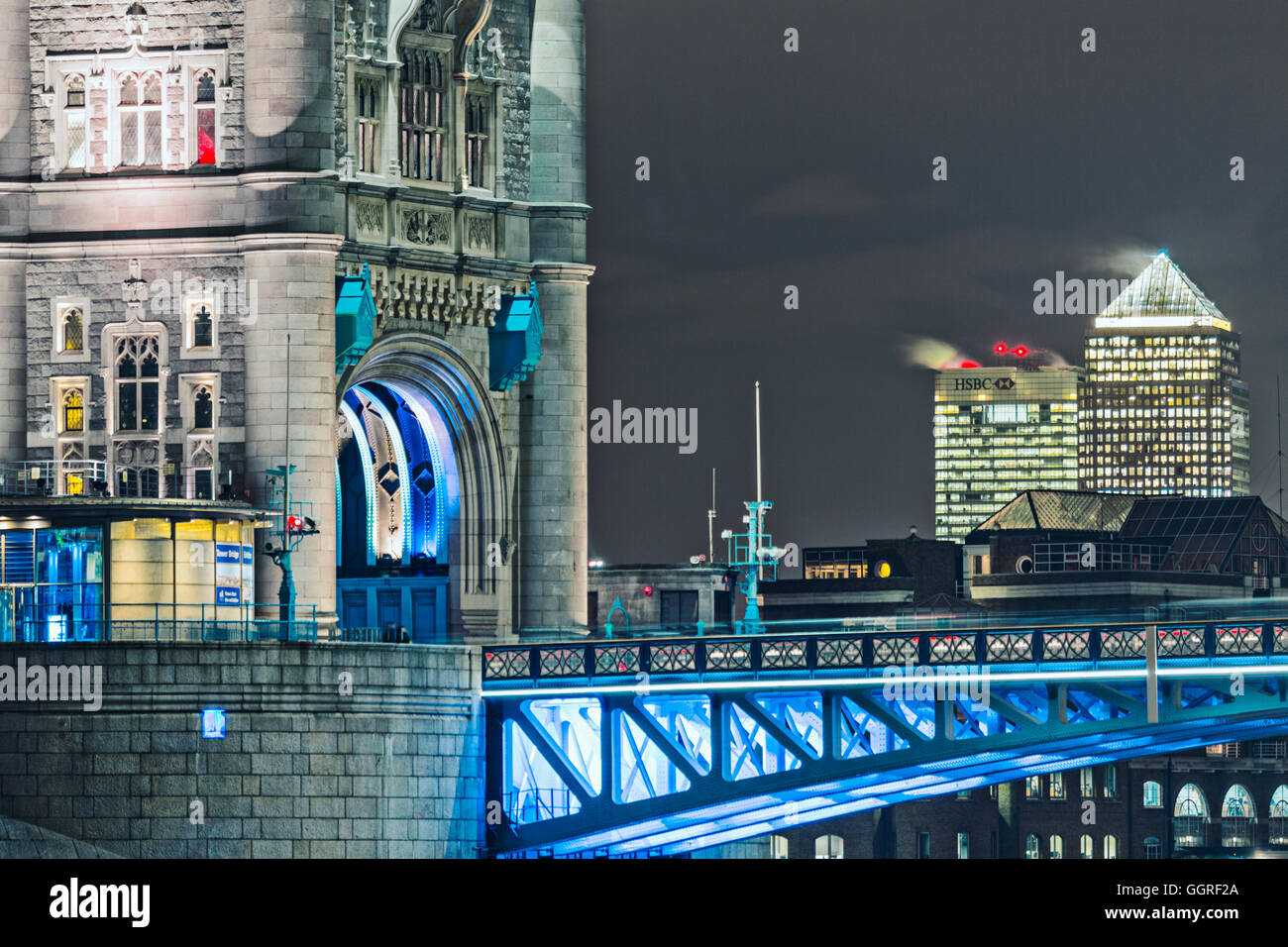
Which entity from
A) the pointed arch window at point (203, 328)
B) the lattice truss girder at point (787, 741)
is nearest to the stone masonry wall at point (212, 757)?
the lattice truss girder at point (787, 741)

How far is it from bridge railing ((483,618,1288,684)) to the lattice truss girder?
80 centimetres

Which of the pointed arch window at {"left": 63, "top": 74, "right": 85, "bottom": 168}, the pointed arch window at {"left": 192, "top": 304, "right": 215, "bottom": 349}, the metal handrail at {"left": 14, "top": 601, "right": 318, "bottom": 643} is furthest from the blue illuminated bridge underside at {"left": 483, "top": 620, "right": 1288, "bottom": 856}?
the pointed arch window at {"left": 63, "top": 74, "right": 85, "bottom": 168}

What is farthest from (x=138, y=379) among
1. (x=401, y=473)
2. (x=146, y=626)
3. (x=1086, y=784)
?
(x=1086, y=784)

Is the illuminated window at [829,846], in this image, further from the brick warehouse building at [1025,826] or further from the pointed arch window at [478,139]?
the pointed arch window at [478,139]

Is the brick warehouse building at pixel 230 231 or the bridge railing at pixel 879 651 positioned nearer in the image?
the bridge railing at pixel 879 651

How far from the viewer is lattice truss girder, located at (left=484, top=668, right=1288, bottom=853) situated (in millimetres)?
99375

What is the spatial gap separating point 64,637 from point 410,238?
22.7m

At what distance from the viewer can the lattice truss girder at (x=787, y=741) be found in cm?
9938

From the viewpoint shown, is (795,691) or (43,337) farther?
(43,337)

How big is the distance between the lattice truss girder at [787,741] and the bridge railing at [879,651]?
31.4 inches
